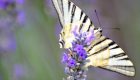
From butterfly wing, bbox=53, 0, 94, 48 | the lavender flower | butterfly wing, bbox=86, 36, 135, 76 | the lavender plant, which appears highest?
the lavender plant

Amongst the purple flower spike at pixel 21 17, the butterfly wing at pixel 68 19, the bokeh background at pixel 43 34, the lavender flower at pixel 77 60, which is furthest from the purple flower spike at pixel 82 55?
the purple flower spike at pixel 21 17

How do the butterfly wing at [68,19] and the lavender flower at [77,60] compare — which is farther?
the butterfly wing at [68,19]

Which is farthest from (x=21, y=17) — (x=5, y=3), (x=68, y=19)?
(x=68, y=19)

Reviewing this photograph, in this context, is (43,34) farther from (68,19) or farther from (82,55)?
(82,55)

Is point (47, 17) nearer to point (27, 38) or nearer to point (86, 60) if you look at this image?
point (27, 38)

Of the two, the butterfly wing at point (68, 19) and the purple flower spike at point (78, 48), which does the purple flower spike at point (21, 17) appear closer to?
the butterfly wing at point (68, 19)

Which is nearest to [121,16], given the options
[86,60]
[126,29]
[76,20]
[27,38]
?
[126,29]

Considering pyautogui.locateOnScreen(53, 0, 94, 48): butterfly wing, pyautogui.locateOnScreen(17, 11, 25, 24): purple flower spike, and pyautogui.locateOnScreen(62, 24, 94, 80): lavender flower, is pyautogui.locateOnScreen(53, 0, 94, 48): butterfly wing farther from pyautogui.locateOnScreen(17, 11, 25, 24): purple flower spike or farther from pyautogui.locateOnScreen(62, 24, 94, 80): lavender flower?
pyautogui.locateOnScreen(17, 11, 25, 24): purple flower spike

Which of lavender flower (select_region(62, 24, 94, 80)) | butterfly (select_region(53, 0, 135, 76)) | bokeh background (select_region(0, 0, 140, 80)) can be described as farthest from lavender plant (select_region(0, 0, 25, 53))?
lavender flower (select_region(62, 24, 94, 80))
